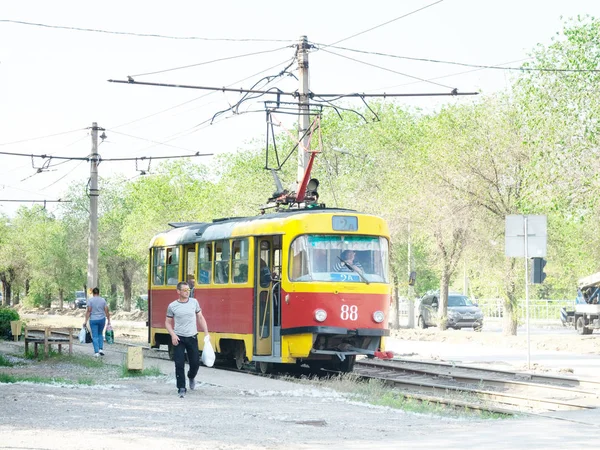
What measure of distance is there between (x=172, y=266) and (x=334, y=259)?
676 cm

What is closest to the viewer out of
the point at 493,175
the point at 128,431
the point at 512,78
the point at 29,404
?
the point at 128,431

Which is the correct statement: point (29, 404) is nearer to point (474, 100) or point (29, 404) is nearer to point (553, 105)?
point (553, 105)

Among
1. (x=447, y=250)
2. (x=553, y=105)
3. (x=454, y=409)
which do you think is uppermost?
(x=553, y=105)

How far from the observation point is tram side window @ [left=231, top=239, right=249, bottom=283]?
70.2 feet

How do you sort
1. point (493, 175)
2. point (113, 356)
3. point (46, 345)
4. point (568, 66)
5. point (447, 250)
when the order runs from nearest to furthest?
point (46, 345) → point (113, 356) → point (568, 66) → point (493, 175) → point (447, 250)

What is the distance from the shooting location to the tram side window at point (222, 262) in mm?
22328

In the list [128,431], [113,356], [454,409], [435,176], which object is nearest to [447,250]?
[435,176]

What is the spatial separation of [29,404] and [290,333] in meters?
6.81

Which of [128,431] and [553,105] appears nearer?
[128,431]

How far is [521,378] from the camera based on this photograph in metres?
20.4

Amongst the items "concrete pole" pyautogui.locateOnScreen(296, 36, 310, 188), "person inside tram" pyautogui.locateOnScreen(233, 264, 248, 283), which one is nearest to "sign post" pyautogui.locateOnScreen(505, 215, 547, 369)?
"concrete pole" pyautogui.locateOnScreen(296, 36, 310, 188)

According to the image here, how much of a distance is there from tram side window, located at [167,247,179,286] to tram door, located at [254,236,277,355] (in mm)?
4794

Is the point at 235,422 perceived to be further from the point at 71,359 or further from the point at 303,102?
the point at 303,102

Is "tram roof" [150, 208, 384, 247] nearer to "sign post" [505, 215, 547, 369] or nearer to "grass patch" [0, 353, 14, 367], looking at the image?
"sign post" [505, 215, 547, 369]
